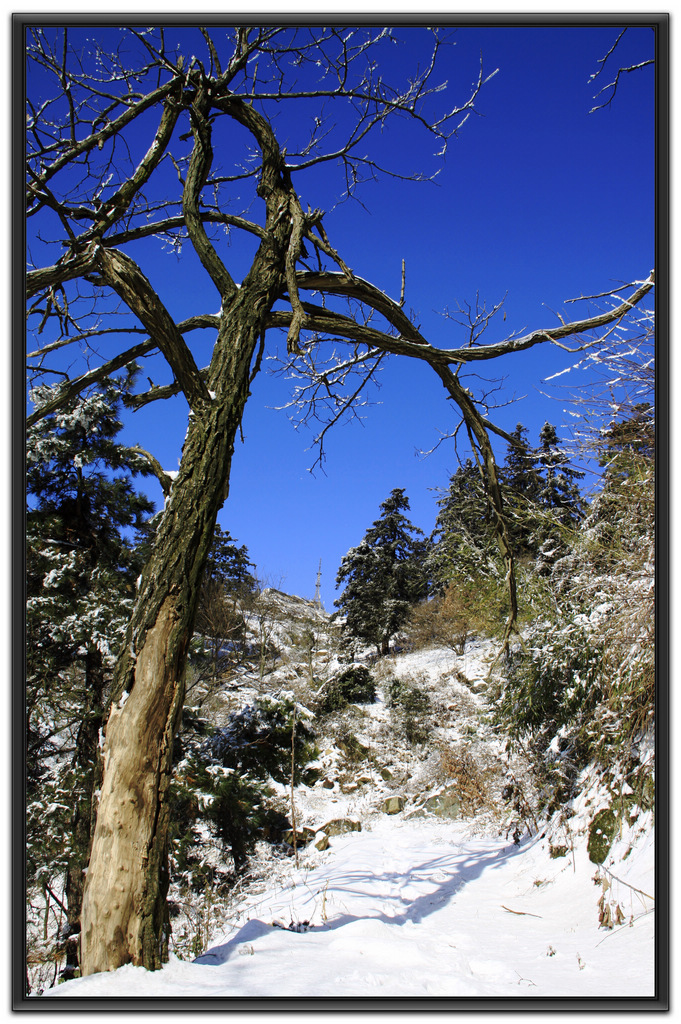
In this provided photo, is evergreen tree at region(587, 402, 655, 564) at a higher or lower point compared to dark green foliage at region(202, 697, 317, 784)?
higher

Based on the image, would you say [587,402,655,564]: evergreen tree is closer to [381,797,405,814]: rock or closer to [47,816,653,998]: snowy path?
[47,816,653,998]: snowy path

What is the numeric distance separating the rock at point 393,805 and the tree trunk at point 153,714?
1133cm

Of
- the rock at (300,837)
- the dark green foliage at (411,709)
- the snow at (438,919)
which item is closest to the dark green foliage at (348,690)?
the dark green foliage at (411,709)

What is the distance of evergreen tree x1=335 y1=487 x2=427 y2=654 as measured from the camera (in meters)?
23.7

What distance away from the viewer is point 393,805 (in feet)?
39.2

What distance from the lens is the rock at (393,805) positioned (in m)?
11.9

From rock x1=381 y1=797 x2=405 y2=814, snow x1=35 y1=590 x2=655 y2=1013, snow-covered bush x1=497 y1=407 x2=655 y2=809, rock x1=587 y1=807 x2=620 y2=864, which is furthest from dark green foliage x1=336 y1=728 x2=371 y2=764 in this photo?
rock x1=587 y1=807 x2=620 y2=864

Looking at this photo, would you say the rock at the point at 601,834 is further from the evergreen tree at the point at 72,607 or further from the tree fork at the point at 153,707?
the evergreen tree at the point at 72,607

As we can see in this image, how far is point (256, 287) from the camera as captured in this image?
8.61 ft

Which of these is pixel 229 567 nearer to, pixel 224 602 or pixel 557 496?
pixel 224 602

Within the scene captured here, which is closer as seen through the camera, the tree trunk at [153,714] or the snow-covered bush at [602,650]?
the tree trunk at [153,714]

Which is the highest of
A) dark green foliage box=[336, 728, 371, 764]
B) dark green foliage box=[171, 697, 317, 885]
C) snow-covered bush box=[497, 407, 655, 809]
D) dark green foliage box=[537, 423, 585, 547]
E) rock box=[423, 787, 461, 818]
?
dark green foliage box=[537, 423, 585, 547]

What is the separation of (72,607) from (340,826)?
7043 mm
